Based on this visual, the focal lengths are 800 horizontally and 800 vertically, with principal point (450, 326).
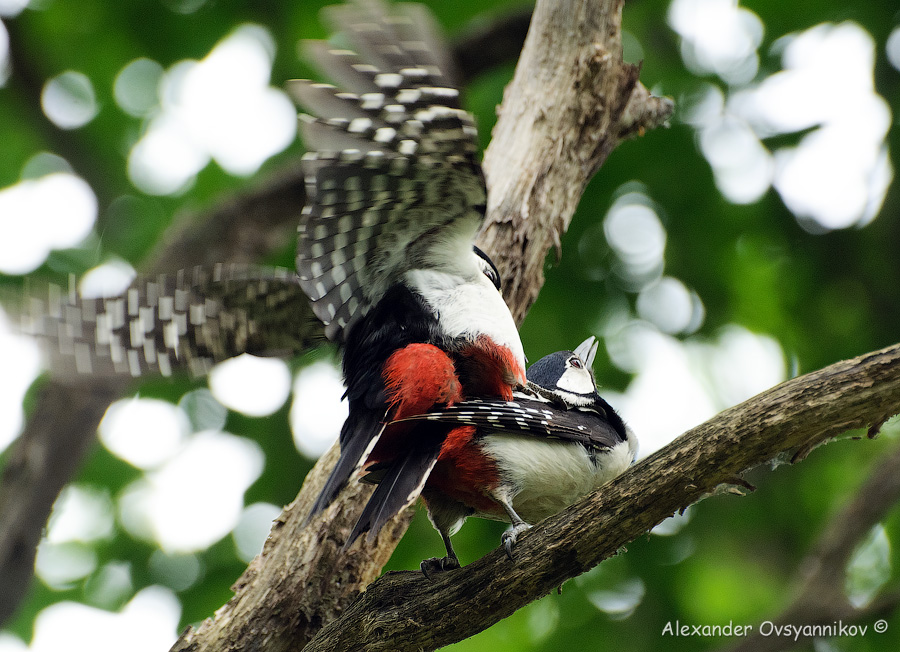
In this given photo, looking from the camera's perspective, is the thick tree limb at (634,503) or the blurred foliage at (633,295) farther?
the blurred foliage at (633,295)

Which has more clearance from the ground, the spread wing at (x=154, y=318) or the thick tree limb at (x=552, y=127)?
the thick tree limb at (x=552, y=127)

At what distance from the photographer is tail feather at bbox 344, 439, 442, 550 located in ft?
6.64

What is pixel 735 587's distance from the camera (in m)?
4.86

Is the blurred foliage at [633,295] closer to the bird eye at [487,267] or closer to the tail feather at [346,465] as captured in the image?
the bird eye at [487,267]

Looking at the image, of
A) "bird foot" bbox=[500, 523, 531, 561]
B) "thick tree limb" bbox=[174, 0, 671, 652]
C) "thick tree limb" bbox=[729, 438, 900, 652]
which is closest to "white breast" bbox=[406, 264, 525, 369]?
"bird foot" bbox=[500, 523, 531, 561]

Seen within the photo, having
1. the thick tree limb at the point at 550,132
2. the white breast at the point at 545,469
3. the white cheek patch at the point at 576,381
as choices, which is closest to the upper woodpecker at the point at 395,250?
the white breast at the point at 545,469

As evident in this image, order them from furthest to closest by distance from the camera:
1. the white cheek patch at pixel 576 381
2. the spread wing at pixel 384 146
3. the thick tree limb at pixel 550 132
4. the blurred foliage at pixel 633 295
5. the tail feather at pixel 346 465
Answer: the blurred foliage at pixel 633 295
the thick tree limb at pixel 550 132
the white cheek patch at pixel 576 381
the tail feather at pixel 346 465
the spread wing at pixel 384 146

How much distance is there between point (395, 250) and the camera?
243 cm

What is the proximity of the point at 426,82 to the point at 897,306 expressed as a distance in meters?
4.26

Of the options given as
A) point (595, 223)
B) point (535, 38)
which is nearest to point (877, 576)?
point (595, 223)

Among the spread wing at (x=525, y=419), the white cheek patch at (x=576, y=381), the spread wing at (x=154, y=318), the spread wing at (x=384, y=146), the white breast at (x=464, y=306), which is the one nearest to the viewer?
the spread wing at (x=384, y=146)

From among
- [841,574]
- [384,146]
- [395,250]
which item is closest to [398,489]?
[395,250]

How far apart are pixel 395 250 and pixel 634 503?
1.05 meters

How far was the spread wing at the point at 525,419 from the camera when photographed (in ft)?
7.28
